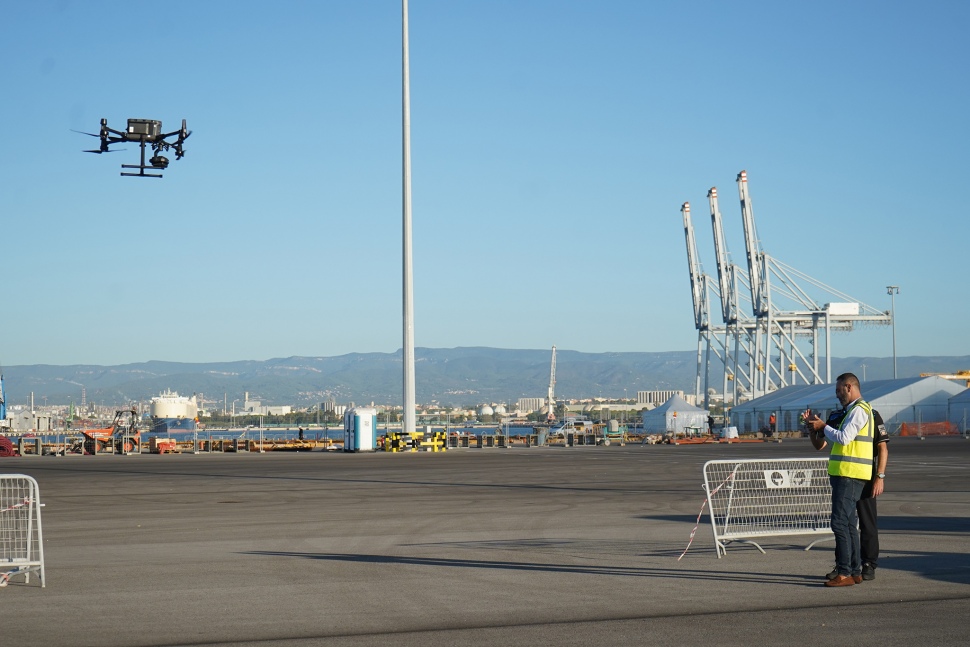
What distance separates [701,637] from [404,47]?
3722cm

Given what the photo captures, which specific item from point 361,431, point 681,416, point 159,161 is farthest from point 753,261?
point 159,161

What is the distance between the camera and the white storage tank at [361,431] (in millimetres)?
44750

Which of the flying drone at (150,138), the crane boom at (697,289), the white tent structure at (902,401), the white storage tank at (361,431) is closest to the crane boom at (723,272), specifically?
the crane boom at (697,289)

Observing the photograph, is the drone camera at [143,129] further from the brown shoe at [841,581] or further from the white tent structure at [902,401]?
the white tent structure at [902,401]

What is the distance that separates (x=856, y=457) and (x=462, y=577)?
3.76 metres

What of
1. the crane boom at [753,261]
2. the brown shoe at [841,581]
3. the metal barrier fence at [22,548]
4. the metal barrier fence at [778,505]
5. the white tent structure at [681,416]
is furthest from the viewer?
the crane boom at [753,261]

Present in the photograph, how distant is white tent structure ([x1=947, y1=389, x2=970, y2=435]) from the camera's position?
65.4m

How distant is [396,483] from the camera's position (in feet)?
74.6

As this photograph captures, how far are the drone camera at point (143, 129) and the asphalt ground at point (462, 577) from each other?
8878 mm

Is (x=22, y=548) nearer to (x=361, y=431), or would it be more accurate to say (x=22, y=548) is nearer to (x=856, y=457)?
(x=856, y=457)

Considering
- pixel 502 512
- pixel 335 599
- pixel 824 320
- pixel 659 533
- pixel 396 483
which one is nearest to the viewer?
pixel 335 599

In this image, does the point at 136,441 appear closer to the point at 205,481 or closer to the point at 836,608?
the point at 205,481

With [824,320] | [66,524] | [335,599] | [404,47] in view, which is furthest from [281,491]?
[824,320]

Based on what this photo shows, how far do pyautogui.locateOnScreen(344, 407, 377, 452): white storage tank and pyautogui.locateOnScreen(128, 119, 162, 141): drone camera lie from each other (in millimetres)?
22296
